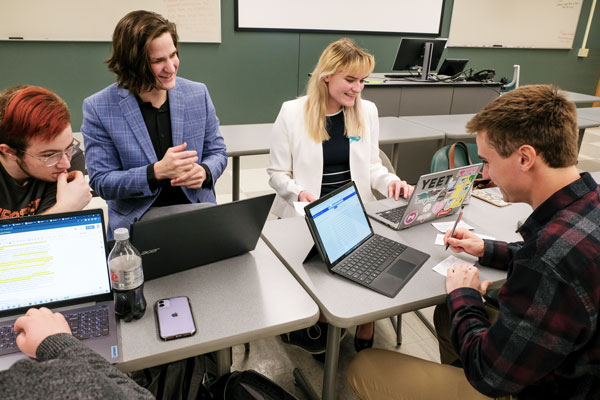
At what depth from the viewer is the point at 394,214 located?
173 centimetres

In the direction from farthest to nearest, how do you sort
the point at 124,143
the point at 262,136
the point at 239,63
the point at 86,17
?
the point at 239,63 → the point at 86,17 → the point at 262,136 → the point at 124,143

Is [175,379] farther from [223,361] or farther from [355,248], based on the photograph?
[355,248]

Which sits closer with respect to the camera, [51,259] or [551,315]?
[551,315]

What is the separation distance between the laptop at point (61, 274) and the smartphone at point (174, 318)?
0.35ft

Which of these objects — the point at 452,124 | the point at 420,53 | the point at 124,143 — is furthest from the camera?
the point at 420,53

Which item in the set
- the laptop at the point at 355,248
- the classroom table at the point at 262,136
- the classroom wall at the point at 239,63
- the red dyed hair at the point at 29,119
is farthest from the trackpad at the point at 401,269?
the classroom wall at the point at 239,63

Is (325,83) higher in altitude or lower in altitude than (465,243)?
higher

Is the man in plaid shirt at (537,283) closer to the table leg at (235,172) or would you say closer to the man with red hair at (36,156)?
the man with red hair at (36,156)

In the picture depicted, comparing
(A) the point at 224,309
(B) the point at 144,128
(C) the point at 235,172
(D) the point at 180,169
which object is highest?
(B) the point at 144,128

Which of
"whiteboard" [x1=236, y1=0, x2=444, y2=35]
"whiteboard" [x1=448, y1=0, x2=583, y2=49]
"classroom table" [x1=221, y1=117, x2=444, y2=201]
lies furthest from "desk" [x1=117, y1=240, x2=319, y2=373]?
"whiteboard" [x1=448, y1=0, x2=583, y2=49]

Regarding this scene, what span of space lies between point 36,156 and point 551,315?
1383 mm

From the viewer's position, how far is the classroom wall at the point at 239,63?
4.34m

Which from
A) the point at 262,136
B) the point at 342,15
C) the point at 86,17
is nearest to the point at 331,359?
the point at 262,136

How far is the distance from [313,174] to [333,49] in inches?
23.0
